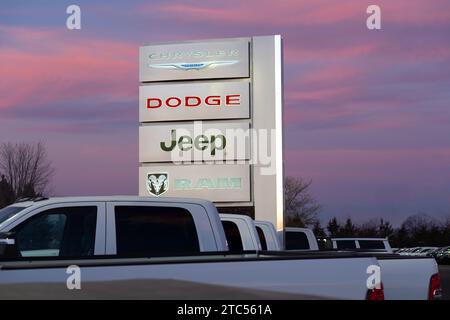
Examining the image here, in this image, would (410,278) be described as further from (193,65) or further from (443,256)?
(443,256)

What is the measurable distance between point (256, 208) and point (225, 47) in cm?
402

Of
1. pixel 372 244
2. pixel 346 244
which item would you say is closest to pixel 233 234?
pixel 346 244

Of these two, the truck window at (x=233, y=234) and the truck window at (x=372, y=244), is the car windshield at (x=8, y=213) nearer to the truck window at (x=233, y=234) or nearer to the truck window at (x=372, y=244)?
the truck window at (x=233, y=234)

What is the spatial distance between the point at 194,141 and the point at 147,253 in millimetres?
13865

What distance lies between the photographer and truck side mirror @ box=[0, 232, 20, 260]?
6434mm

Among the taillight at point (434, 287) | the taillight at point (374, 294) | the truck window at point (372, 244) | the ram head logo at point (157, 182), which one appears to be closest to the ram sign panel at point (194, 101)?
the ram head logo at point (157, 182)

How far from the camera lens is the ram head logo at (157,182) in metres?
20.5

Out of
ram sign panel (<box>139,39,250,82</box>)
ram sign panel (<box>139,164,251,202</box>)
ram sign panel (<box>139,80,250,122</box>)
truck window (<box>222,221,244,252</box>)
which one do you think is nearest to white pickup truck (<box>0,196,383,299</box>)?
truck window (<box>222,221,244,252</box>)

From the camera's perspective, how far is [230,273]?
560cm

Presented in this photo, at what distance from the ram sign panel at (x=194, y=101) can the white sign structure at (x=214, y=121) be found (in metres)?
0.02

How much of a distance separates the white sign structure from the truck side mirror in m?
13.5

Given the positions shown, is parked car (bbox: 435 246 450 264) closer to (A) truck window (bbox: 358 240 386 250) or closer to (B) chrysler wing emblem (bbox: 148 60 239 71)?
(A) truck window (bbox: 358 240 386 250)
